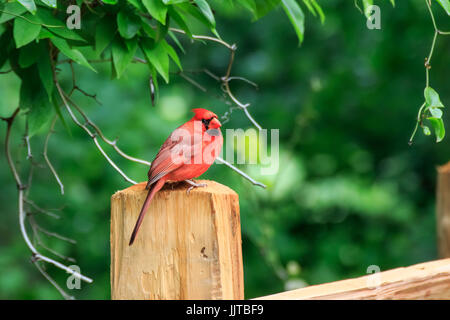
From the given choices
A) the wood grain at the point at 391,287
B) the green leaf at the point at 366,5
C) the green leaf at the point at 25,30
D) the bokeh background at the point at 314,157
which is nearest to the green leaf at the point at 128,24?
the green leaf at the point at 25,30

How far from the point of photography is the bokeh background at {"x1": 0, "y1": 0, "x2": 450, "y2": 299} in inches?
150

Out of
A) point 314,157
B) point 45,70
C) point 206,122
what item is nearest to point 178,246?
point 206,122

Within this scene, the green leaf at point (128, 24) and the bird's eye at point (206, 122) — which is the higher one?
the green leaf at point (128, 24)

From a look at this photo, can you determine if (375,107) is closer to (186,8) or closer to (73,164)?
(73,164)

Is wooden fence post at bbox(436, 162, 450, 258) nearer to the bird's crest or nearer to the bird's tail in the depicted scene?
the bird's crest

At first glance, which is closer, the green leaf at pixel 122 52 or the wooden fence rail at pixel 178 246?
the wooden fence rail at pixel 178 246

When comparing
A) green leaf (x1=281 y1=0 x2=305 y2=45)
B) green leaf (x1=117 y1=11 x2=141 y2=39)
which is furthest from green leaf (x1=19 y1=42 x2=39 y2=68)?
green leaf (x1=281 y1=0 x2=305 y2=45)

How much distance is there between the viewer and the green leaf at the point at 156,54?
4.75ft

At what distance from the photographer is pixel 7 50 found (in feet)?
5.09

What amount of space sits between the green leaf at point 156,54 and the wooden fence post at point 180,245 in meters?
0.33

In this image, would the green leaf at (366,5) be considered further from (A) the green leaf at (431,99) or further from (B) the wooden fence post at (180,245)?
(B) the wooden fence post at (180,245)

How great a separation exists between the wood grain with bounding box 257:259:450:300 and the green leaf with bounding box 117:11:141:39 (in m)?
0.67

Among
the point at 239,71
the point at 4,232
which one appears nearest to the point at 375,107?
the point at 239,71

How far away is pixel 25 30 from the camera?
1.29 m
